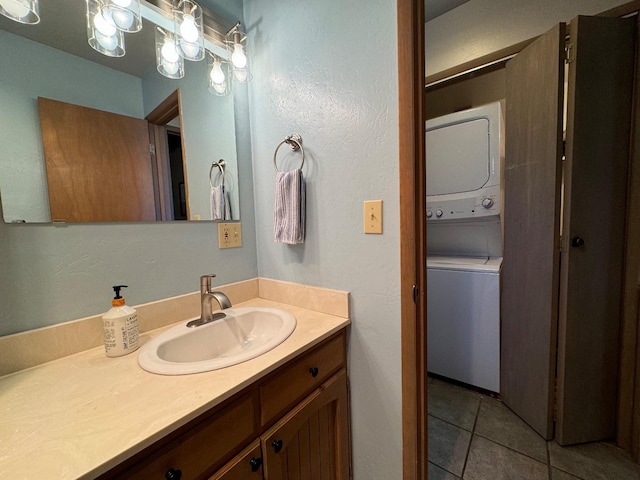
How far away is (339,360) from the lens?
1.01 m

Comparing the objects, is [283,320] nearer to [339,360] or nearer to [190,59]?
[339,360]

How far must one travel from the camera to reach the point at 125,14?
0.89 meters

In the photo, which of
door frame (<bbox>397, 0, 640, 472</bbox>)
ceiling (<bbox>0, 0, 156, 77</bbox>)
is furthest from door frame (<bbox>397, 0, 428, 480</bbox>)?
ceiling (<bbox>0, 0, 156, 77</bbox>)

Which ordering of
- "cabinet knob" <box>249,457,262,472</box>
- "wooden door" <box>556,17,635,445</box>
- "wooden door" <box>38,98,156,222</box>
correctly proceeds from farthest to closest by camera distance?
"wooden door" <box>556,17,635,445</box>
"wooden door" <box>38,98,156,222</box>
"cabinet knob" <box>249,457,262,472</box>

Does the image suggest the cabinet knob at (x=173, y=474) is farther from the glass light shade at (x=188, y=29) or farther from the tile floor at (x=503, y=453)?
the glass light shade at (x=188, y=29)

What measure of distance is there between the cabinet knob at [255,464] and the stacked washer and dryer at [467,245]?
4.99ft

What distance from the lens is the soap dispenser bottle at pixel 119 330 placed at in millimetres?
771

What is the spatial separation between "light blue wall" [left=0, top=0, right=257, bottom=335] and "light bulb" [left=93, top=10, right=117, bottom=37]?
453 mm

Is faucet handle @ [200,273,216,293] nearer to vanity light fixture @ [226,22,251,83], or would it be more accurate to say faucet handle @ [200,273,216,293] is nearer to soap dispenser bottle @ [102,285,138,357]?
soap dispenser bottle @ [102,285,138,357]

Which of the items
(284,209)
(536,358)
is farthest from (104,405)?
(536,358)

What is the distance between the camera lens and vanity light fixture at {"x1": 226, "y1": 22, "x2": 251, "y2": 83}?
3.97ft

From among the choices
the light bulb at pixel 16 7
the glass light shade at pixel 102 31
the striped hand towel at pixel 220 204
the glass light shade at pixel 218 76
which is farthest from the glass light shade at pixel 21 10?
the striped hand towel at pixel 220 204

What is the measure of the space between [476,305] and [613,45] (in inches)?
56.7

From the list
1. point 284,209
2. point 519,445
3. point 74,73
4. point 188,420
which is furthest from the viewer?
point 519,445
